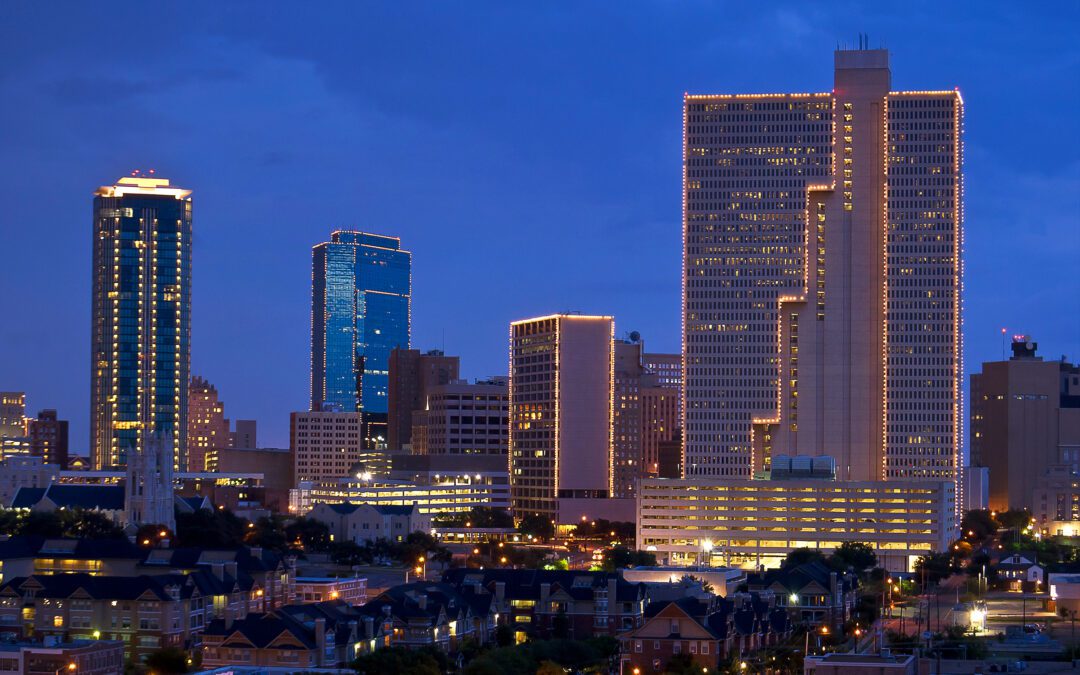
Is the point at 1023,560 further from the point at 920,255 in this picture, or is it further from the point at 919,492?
the point at 920,255

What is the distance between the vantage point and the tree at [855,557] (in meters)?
146

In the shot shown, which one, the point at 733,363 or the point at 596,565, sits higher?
the point at 733,363

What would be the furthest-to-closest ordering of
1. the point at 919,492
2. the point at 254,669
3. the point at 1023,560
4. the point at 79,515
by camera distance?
the point at 919,492 → the point at 79,515 → the point at 1023,560 → the point at 254,669

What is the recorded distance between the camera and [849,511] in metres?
176

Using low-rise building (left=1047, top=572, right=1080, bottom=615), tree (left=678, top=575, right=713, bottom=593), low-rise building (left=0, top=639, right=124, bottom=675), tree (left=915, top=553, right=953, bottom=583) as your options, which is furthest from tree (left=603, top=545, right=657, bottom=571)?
low-rise building (left=0, top=639, right=124, bottom=675)

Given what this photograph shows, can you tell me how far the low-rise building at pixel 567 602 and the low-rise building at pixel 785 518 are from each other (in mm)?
69160

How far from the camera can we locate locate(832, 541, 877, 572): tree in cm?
14625

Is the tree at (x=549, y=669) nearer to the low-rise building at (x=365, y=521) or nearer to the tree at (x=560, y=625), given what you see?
the tree at (x=560, y=625)

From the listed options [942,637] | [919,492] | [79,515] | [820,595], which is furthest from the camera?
[919,492]

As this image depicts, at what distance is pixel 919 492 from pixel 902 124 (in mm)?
36763

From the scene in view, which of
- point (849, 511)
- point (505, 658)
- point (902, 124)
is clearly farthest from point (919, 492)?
point (505, 658)

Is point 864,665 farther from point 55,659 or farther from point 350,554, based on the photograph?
point 350,554

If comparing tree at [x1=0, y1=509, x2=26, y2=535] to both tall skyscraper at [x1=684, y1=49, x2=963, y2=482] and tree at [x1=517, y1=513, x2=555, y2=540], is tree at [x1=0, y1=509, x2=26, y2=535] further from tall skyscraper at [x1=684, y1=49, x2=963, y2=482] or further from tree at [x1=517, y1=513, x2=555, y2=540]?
tall skyscraper at [x1=684, y1=49, x2=963, y2=482]

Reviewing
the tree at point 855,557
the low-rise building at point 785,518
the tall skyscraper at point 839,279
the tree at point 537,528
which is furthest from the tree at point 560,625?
the tree at point 537,528
